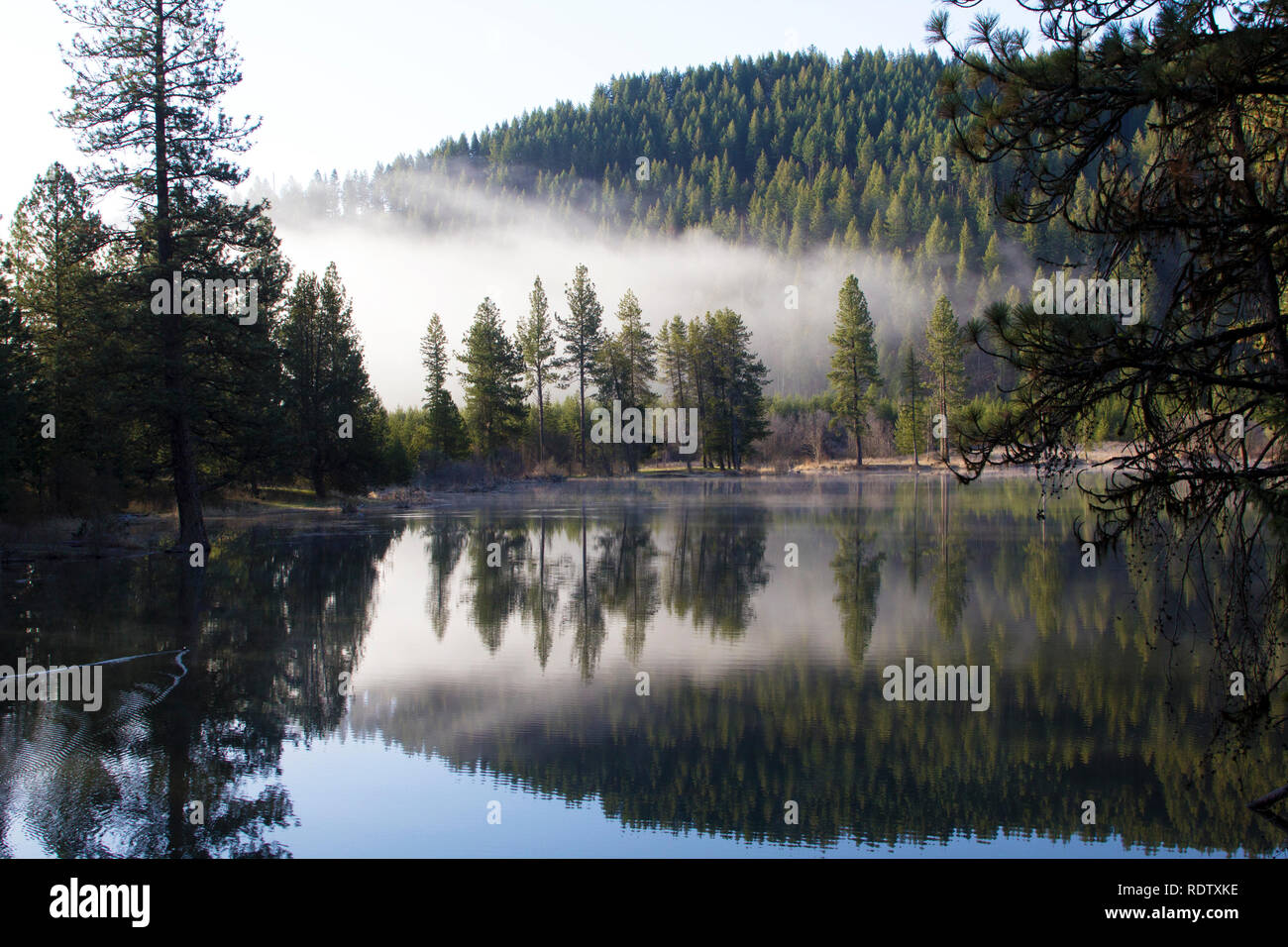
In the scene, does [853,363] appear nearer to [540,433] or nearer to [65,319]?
[540,433]

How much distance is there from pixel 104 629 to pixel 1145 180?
45.7 ft

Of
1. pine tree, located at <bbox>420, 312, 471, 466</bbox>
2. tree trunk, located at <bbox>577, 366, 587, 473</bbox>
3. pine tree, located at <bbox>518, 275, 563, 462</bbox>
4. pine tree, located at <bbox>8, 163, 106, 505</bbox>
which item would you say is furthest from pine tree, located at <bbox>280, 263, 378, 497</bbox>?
tree trunk, located at <bbox>577, 366, 587, 473</bbox>

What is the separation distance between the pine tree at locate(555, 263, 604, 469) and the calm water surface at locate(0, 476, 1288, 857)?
65.8m

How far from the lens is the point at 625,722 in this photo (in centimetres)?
891

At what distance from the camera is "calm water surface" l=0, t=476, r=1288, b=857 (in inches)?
259

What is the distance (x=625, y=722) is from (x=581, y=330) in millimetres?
76345

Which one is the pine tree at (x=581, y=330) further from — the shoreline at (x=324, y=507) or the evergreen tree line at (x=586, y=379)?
the shoreline at (x=324, y=507)

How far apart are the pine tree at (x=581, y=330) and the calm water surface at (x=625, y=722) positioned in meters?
65.8

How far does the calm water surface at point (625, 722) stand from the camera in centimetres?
658

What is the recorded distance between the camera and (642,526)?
98.9 feet

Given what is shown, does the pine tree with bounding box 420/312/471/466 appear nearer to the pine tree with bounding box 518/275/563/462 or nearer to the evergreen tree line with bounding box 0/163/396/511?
the pine tree with bounding box 518/275/563/462

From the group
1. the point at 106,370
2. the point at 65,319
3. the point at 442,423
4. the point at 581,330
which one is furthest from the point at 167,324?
the point at 581,330
